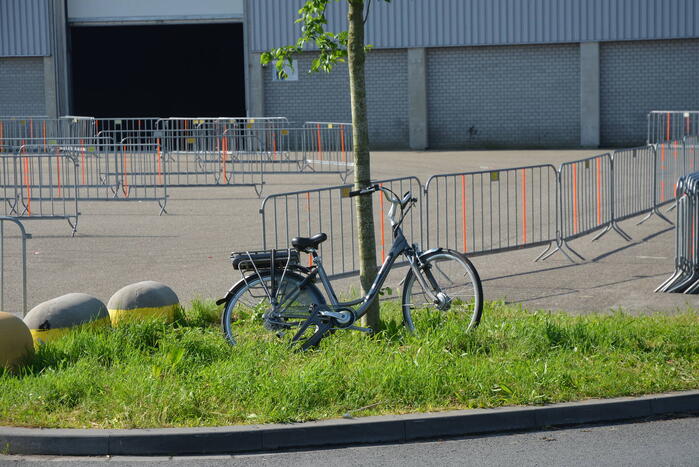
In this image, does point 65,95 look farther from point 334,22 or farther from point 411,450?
point 411,450

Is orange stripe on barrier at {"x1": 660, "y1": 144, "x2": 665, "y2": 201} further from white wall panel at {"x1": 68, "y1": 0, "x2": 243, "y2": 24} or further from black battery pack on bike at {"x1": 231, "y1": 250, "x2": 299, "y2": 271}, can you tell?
white wall panel at {"x1": 68, "y1": 0, "x2": 243, "y2": 24}

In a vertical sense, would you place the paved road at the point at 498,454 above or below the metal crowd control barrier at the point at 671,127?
below

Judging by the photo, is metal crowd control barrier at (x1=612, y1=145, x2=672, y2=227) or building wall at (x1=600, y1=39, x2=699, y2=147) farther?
building wall at (x1=600, y1=39, x2=699, y2=147)

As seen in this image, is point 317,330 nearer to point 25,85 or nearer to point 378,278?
point 378,278

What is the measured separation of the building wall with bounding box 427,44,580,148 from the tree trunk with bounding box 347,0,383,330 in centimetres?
2801

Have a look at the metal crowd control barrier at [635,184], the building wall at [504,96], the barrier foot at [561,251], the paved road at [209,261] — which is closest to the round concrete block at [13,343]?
the paved road at [209,261]

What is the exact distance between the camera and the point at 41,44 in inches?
1478

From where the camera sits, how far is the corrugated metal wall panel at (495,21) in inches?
1352

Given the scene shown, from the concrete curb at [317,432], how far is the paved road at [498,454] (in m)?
0.08

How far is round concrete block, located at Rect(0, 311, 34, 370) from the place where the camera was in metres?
7.51

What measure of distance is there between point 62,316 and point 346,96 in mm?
29346

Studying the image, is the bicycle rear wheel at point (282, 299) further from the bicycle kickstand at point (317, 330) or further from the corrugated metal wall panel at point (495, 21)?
the corrugated metal wall panel at point (495, 21)

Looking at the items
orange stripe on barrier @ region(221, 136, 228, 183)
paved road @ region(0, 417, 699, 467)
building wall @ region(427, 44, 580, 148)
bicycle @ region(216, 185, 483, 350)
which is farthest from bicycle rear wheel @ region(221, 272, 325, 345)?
building wall @ region(427, 44, 580, 148)

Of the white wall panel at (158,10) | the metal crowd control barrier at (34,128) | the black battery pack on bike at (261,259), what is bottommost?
the black battery pack on bike at (261,259)
